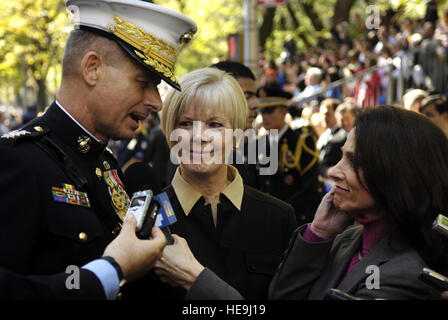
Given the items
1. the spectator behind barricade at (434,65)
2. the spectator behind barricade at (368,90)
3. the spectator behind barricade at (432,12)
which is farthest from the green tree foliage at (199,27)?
the spectator behind barricade at (368,90)

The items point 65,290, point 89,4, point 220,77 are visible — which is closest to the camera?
point 65,290

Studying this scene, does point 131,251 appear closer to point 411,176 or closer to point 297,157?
point 411,176

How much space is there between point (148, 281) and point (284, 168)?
11.0 feet

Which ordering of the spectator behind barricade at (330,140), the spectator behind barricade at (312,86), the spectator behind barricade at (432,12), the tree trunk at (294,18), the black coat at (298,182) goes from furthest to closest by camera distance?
1. the tree trunk at (294,18)
2. the spectator behind barricade at (312,86)
3. the spectator behind barricade at (432,12)
4. the spectator behind barricade at (330,140)
5. the black coat at (298,182)

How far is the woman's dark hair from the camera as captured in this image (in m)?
2.28

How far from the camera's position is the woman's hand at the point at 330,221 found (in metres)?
2.48

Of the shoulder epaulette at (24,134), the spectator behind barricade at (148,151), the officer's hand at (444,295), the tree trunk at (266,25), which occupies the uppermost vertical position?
the tree trunk at (266,25)

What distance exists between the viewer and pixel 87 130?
2.37m

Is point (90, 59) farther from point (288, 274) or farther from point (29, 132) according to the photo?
point (288, 274)

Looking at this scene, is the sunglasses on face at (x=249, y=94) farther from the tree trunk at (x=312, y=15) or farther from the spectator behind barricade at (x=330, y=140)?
the tree trunk at (x=312, y=15)

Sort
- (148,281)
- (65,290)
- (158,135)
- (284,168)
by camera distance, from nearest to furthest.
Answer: (65,290) < (148,281) < (284,168) < (158,135)

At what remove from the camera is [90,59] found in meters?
2.28
